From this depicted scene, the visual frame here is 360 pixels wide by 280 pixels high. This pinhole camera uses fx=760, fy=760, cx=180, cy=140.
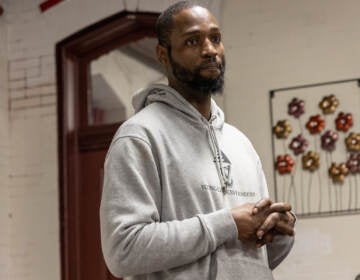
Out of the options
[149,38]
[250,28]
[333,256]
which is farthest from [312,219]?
[149,38]

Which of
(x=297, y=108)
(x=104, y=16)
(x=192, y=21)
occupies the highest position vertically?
(x=104, y=16)

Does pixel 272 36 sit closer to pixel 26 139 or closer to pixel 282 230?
pixel 26 139

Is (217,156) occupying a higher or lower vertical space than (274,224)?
higher

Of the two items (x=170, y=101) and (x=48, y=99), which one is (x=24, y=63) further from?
(x=170, y=101)

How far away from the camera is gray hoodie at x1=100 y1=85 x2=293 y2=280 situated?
170 cm

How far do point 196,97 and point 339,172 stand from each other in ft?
7.45

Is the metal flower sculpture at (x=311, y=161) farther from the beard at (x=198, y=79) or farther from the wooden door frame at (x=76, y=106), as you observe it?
the beard at (x=198, y=79)

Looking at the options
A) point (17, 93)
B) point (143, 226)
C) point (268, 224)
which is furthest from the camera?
point (17, 93)

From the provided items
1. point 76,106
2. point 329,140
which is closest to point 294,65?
point 329,140

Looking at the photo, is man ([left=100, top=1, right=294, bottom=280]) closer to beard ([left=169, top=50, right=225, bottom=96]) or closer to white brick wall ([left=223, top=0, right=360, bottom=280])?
beard ([left=169, top=50, right=225, bottom=96])

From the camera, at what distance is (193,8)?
1954mm

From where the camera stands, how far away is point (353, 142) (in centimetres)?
409

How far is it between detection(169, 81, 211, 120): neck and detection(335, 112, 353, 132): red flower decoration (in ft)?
7.43

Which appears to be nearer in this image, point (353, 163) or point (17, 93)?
point (353, 163)
